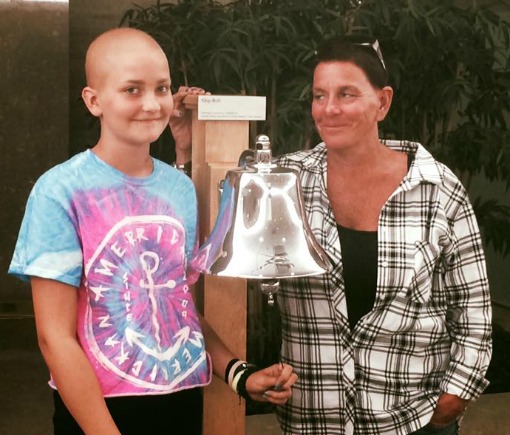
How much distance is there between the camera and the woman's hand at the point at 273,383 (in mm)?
1253

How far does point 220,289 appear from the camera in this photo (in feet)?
4.77

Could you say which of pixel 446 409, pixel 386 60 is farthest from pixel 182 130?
pixel 386 60

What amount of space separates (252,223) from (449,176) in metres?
0.60

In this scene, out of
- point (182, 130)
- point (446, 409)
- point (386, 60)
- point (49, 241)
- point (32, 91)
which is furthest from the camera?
point (386, 60)

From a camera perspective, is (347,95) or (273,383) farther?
(347,95)

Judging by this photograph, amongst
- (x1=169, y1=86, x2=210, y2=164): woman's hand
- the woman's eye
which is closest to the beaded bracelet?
(x1=169, y1=86, x2=210, y2=164): woman's hand

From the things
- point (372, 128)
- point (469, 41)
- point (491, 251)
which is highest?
point (469, 41)

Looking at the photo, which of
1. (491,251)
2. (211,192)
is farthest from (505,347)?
(211,192)

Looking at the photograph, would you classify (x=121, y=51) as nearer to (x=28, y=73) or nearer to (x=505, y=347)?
(x=28, y=73)

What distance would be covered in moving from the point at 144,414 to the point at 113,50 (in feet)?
1.73

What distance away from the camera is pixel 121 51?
1158mm

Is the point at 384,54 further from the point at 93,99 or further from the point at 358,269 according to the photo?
the point at 93,99

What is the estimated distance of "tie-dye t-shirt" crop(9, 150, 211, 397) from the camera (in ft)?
3.75

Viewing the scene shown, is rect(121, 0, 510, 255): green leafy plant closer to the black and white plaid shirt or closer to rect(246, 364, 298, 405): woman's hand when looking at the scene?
the black and white plaid shirt
